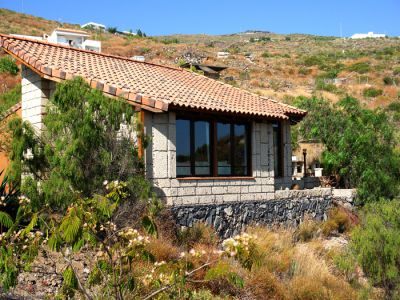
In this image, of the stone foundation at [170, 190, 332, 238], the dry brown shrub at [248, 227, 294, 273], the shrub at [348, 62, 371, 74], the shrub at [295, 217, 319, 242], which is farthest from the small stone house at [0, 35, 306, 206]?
the shrub at [348, 62, 371, 74]

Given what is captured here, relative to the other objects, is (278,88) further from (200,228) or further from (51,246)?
(51,246)

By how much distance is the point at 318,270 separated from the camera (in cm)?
1082

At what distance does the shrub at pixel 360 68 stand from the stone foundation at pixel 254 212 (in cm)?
4110

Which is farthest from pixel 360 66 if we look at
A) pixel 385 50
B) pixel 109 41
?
pixel 109 41

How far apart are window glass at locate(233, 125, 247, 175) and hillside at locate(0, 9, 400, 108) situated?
2340 centimetres

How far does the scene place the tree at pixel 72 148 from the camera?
8.83m

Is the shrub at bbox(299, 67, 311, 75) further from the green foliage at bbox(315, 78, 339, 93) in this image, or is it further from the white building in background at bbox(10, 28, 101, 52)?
the white building in background at bbox(10, 28, 101, 52)

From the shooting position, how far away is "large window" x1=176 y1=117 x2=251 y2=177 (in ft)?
41.2

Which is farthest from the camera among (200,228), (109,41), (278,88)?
(109,41)

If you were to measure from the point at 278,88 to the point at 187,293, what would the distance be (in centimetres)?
4114

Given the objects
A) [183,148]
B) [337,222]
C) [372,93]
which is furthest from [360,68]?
[183,148]

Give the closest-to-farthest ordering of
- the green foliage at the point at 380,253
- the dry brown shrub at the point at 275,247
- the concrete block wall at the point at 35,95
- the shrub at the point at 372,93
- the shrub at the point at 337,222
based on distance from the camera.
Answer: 1. the green foliage at the point at 380,253
2. the dry brown shrub at the point at 275,247
3. the concrete block wall at the point at 35,95
4. the shrub at the point at 337,222
5. the shrub at the point at 372,93

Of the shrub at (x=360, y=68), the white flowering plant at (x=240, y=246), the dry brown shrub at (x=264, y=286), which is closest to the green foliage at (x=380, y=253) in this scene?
the dry brown shrub at (x=264, y=286)

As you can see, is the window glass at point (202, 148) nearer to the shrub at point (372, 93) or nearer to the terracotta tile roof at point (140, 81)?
the terracotta tile roof at point (140, 81)
